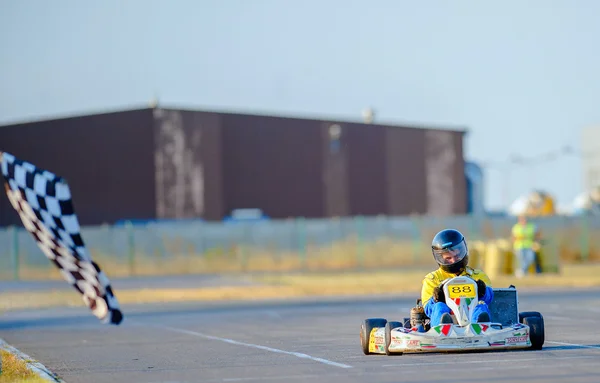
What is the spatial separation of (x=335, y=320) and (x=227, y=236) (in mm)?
22095

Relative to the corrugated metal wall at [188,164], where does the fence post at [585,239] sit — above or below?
below

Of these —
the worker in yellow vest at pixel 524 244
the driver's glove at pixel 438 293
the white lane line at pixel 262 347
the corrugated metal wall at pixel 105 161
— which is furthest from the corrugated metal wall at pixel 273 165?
the driver's glove at pixel 438 293

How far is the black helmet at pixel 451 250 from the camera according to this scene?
11.7m

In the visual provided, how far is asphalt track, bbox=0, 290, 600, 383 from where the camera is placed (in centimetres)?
1026

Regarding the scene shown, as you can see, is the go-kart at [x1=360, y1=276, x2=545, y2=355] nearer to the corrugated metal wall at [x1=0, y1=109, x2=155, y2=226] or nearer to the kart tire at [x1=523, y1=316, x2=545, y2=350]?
the kart tire at [x1=523, y1=316, x2=545, y2=350]

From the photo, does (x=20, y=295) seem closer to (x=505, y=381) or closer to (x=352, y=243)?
(x=352, y=243)

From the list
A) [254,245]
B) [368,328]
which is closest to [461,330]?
[368,328]

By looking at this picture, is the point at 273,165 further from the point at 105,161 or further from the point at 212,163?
the point at 105,161

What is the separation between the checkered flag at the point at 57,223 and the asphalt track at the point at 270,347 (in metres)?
0.73

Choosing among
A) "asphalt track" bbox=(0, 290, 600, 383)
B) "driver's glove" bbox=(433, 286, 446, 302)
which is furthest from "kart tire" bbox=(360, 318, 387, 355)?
"driver's glove" bbox=(433, 286, 446, 302)

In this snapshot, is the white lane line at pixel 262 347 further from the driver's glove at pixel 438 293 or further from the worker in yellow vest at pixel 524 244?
the worker in yellow vest at pixel 524 244

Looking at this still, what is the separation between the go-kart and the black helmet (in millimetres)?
274

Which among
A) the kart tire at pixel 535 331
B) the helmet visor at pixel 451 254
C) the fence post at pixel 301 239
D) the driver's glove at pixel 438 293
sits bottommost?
the kart tire at pixel 535 331

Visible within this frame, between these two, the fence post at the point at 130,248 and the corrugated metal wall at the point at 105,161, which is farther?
the corrugated metal wall at the point at 105,161
